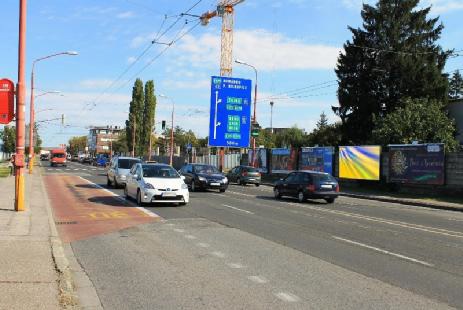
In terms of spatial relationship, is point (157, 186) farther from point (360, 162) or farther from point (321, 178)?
point (360, 162)

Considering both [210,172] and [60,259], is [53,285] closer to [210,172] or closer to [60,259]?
[60,259]

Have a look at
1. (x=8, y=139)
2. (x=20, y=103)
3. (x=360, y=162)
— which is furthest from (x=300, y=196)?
(x=8, y=139)

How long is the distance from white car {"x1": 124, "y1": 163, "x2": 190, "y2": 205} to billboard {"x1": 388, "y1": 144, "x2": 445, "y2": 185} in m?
14.1

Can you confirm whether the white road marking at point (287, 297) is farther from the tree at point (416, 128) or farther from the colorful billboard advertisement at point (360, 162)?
the tree at point (416, 128)

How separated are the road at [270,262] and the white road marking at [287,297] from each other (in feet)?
0.04

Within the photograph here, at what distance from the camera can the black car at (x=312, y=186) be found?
74.5 feet

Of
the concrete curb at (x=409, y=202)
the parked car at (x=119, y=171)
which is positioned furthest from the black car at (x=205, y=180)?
the concrete curb at (x=409, y=202)

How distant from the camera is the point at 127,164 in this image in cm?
2830

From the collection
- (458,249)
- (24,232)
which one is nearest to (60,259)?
(24,232)

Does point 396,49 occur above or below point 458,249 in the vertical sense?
above

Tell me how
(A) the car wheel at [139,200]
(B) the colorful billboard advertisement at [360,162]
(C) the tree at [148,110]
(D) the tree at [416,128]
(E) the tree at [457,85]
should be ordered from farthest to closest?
(C) the tree at [148,110]
(E) the tree at [457,85]
(D) the tree at [416,128]
(B) the colorful billboard advertisement at [360,162]
(A) the car wheel at [139,200]

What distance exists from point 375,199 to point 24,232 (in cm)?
1971

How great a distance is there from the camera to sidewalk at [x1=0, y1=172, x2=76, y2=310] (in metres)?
6.08

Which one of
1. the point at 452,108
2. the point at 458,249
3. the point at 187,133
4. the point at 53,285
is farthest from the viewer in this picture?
the point at 187,133
